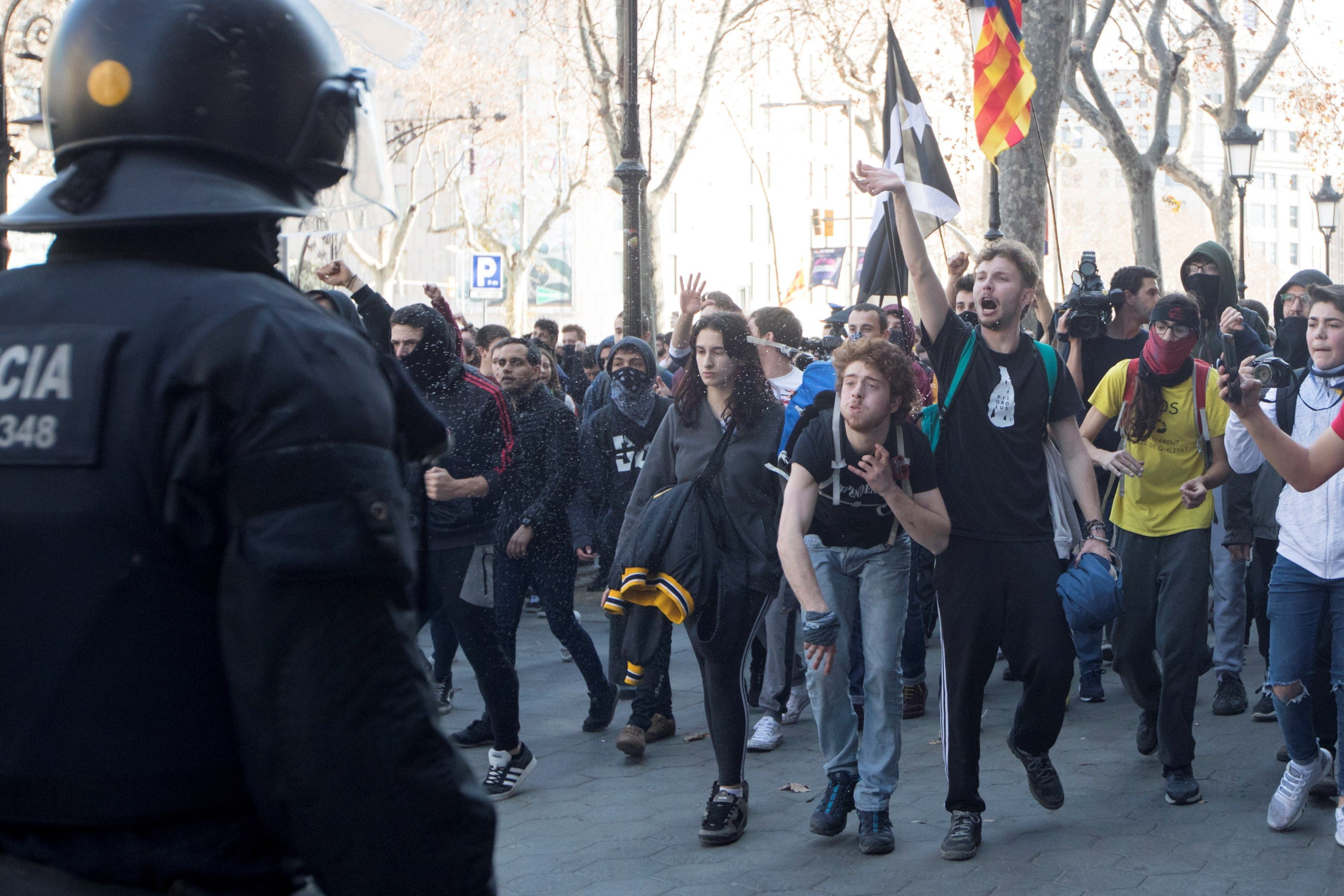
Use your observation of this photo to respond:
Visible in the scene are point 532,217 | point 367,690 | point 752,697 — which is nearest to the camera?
point 367,690

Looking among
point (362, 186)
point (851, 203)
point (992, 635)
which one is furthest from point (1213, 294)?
point (851, 203)

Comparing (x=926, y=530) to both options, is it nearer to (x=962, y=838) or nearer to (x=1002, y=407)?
(x=1002, y=407)

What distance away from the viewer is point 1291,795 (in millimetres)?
5031

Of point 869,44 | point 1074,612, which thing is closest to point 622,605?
point 1074,612

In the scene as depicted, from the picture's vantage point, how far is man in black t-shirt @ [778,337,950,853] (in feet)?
15.8

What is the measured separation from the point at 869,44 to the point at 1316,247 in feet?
369

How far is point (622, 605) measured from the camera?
18.1 ft

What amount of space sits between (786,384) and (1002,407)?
2.06 meters

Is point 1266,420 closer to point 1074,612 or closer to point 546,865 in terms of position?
point 1074,612

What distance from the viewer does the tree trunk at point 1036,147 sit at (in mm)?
14266

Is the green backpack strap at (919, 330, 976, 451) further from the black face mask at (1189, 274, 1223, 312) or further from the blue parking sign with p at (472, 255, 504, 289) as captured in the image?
the blue parking sign with p at (472, 255, 504, 289)

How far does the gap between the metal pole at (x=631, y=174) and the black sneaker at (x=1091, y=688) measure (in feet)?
18.6

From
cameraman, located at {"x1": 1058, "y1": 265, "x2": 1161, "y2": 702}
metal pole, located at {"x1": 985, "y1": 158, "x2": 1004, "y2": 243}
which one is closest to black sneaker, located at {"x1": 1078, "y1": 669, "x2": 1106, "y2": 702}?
cameraman, located at {"x1": 1058, "y1": 265, "x2": 1161, "y2": 702}

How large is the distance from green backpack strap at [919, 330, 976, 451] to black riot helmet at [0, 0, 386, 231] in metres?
3.72
